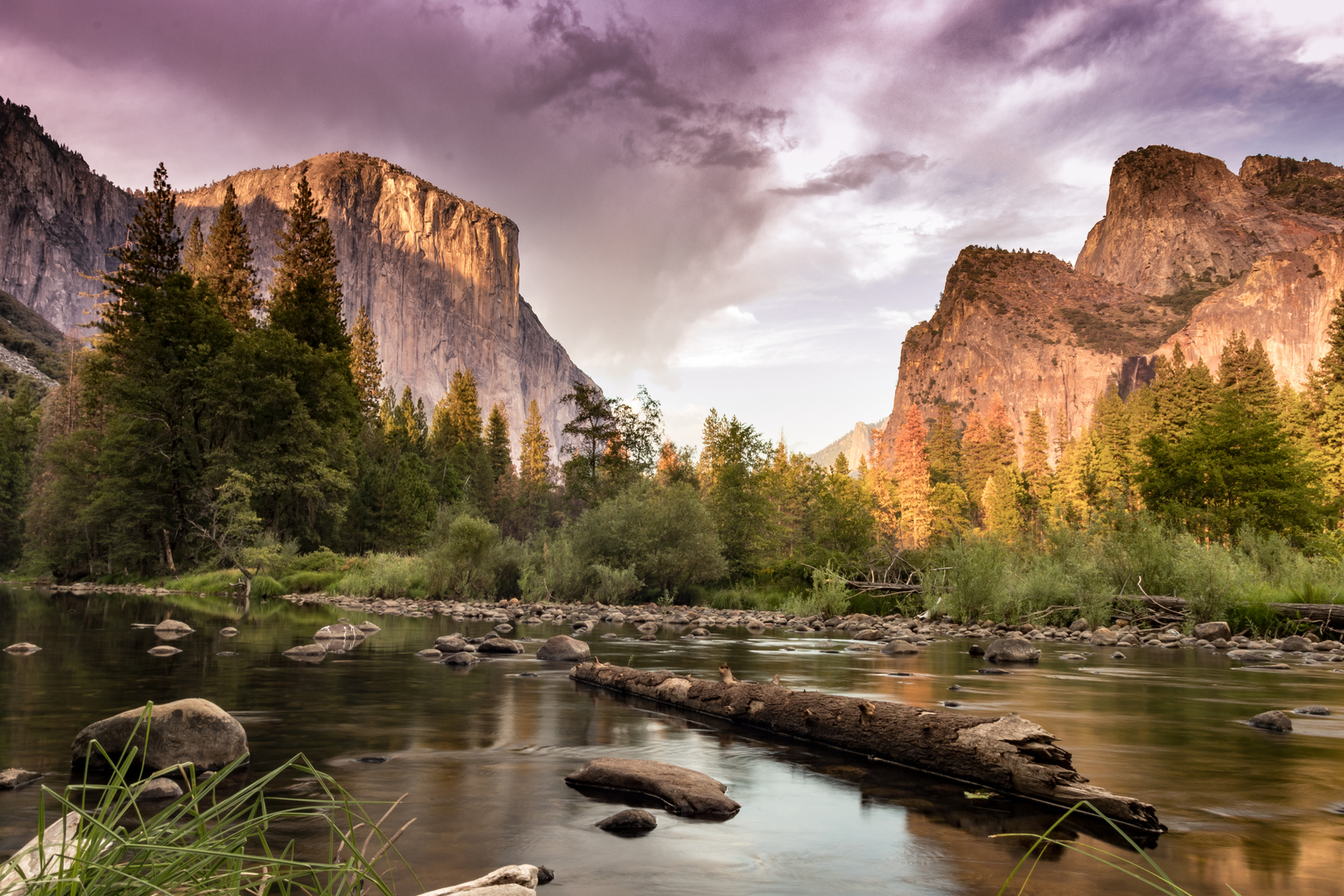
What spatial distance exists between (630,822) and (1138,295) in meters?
214

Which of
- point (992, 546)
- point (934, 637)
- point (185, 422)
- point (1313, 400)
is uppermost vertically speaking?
point (1313, 400)

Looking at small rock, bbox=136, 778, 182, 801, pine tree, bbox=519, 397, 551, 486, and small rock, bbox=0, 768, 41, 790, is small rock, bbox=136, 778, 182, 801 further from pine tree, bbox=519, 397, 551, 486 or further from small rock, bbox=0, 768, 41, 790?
pine tree, bbox=519, 397, 551, 486

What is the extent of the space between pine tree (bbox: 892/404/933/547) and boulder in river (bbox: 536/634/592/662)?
7408 centimetres

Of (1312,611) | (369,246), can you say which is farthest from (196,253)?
(369,246)

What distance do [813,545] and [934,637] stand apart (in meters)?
11.8

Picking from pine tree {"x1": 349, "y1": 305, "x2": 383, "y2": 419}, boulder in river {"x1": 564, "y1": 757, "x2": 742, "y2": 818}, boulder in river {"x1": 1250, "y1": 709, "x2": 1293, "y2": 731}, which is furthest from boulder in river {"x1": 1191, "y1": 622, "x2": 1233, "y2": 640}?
pine tree {"x1": 349, "y1": 305, "x2": 383, "y2": 419}

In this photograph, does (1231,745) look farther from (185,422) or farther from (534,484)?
(534,484)

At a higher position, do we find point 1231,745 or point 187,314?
point 187,314

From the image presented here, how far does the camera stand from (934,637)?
1964 cm

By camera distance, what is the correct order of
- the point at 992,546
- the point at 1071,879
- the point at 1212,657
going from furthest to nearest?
1. the point at 992,546
2. the point at 1212,657
3. the point at 1071,879

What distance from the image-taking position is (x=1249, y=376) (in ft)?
182

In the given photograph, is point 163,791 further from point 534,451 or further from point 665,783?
point 534,451

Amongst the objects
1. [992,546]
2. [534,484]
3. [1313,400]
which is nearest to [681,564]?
[992,546]

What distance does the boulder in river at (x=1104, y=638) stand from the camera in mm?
18078
